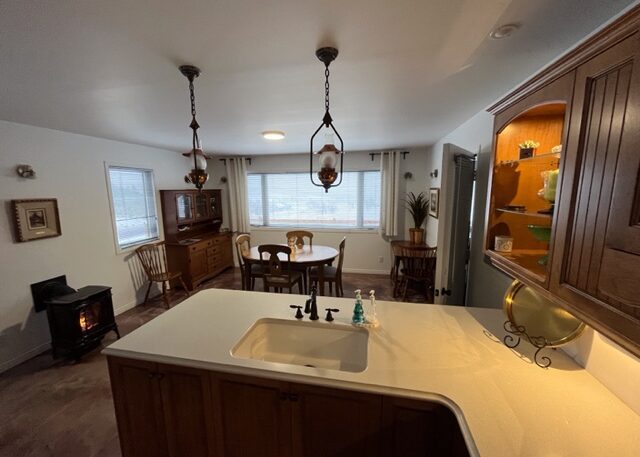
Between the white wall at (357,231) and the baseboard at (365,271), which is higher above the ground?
the white wall at (357,231)

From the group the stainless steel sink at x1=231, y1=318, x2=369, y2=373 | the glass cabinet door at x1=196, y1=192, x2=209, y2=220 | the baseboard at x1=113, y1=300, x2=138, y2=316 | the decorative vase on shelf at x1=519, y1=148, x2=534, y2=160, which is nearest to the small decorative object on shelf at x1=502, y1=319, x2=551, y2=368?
the stainless steel sink at x1=231, y1=318, x2=369, y2=373

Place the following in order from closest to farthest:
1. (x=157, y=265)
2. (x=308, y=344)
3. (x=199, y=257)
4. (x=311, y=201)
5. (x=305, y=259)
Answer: (x=308, y=344) → (x=305, y=259) → (x=157, y=265) → (x=199, y=257) → (x=311, y=201)

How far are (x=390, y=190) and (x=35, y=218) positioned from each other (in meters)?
4.69

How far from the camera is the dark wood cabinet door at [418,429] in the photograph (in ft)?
3.48

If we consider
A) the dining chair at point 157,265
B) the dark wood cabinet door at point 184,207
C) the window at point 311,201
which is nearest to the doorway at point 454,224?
the window at point 311,201

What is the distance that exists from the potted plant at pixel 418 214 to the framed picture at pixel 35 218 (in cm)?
461

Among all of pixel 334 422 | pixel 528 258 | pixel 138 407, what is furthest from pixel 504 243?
pixel 138 407

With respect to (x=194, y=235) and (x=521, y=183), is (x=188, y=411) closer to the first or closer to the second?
(x=521, y=183)

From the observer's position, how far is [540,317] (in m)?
1.33

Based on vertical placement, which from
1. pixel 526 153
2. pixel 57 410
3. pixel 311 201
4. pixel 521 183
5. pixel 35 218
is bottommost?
pixel 57 410

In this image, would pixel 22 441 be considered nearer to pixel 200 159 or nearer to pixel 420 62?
pixel 200 159

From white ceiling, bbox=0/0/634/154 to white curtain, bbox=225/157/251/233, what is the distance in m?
2.95

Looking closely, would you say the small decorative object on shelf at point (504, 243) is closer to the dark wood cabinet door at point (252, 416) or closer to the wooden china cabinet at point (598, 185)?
the wooden china cabinet at point (598, 185)

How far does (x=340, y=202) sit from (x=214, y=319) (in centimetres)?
389
